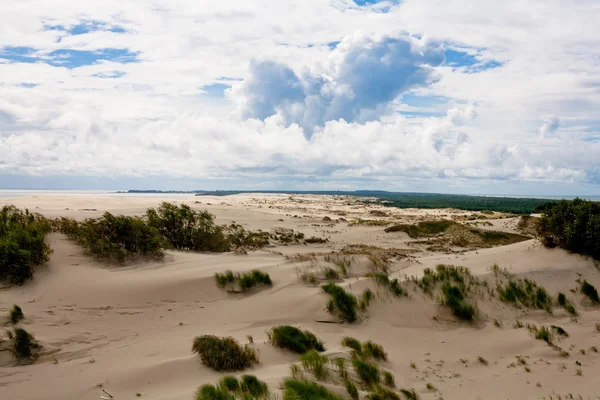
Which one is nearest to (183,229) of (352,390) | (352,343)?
(352,343)

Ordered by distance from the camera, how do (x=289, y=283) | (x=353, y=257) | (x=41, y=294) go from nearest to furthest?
(x=41, y=294)
(x=289, y=283)
(x=353, y=257)

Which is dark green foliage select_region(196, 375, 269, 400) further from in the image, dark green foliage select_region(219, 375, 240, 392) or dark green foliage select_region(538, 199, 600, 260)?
dark green foliage select_region(538, 199, 600, 260)

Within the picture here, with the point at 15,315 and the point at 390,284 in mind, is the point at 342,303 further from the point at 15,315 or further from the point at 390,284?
the point at 15,315

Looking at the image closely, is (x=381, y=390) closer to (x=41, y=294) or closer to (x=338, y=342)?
(x=338, y=342)

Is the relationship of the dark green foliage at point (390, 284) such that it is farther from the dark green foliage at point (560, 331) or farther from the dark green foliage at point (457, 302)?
the dark green foliage at point (560, 331)

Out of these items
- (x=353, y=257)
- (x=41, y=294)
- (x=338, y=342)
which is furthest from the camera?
(x=353, y=257)

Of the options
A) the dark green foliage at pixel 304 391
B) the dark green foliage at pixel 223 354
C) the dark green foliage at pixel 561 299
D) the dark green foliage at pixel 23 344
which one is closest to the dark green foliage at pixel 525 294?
the dark green foliage at pixel 561 299

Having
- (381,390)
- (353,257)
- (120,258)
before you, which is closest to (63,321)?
(120,258)
